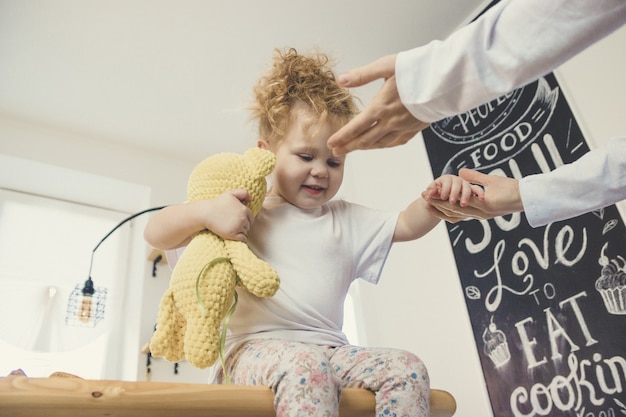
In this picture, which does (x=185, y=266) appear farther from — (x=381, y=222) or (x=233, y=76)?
(x=233, y=76)

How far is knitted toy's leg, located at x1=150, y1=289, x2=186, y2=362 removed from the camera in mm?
683

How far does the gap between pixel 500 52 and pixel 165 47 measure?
157 cm

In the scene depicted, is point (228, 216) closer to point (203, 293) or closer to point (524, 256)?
point (203, 293)

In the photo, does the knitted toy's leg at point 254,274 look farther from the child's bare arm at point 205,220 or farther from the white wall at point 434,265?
the white wall at point 434,265

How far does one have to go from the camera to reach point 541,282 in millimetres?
1324

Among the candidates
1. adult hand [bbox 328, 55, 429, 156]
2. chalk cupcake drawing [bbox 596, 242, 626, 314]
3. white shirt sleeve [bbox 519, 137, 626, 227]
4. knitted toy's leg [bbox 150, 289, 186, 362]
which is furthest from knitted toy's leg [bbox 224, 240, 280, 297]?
chalk cupcake drawing [bbox 596, 242, 626, 314]

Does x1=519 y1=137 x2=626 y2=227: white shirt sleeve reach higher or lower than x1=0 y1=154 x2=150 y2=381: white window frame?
lower

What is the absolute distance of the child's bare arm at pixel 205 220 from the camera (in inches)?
29.2

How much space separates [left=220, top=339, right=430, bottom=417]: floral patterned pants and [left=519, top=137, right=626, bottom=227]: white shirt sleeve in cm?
33

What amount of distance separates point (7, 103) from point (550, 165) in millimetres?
2145

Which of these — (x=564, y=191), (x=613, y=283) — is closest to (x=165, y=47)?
(x=564, y=191)

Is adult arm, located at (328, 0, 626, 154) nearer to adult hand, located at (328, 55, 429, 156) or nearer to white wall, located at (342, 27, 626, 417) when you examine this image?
adult hand, located at (328, 55, 429, 156)

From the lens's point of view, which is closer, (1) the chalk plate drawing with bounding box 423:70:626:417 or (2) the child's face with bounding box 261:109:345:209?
(2) the child's face with bounding box 261:109:345:209

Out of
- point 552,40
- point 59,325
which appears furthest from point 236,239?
point 59,325
